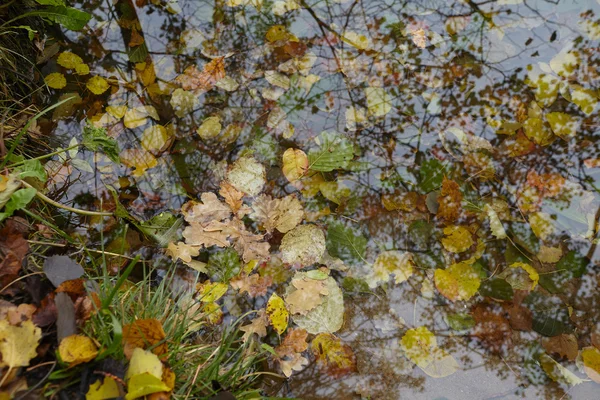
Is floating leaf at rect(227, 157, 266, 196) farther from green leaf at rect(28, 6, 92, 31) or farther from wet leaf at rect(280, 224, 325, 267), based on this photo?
green leaf at rect(28, 6, 92, 31)

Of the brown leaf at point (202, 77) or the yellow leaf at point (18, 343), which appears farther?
the brown leaf at point (202, 77)

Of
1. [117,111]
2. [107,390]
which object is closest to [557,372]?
[107,390]

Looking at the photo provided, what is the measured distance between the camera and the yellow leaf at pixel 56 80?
2086mm

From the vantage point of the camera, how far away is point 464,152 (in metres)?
2.11

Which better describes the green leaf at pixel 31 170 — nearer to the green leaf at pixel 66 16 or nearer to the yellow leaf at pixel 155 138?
the yellow leaf at pixel 155 138

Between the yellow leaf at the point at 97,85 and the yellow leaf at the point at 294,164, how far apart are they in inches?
39.1

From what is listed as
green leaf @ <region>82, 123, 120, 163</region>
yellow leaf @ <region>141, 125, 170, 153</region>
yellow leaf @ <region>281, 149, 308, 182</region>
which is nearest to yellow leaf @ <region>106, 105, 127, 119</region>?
yellow leaf @ <region>141, 125, 170, 153</region>

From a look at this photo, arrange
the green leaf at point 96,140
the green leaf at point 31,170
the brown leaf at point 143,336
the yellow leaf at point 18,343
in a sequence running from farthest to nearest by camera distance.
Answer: the green leaf at point 96,140 < the green leaf at point 31,170 < the brown leaf at point 143,336 < the yellow leaf at point 18,343

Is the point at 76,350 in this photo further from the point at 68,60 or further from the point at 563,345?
the point at 563,345

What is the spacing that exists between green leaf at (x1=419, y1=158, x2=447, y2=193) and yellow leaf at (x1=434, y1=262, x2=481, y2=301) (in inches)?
15.3

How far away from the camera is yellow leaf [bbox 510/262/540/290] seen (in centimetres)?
185

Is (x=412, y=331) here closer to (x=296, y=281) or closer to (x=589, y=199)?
(x=296, y=281)

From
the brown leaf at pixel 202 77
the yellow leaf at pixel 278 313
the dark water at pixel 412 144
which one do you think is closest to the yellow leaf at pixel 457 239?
the dark water at pixel 412 144

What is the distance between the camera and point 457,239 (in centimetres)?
193
